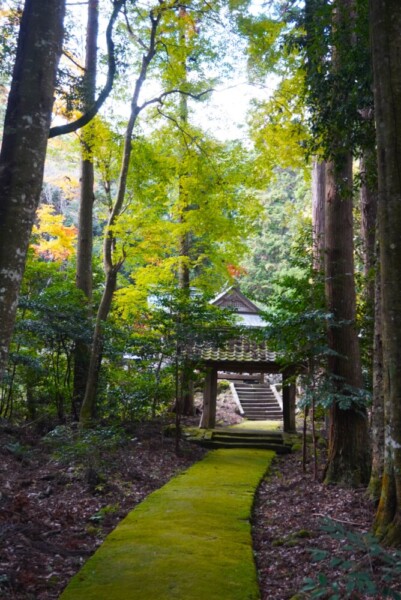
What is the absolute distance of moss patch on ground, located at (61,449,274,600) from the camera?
347 centimetres

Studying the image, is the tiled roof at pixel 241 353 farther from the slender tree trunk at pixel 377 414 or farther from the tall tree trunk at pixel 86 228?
the slender tree trunk at pixel 377 414

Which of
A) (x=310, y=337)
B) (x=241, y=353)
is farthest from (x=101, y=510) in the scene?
(x=241, y=353)

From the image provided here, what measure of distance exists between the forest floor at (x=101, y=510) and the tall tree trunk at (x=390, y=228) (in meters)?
0.53

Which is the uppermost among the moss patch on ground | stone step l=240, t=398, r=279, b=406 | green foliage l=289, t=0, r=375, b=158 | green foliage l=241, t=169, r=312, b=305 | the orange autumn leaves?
green foliage l=241, t=169, r=312, b=305

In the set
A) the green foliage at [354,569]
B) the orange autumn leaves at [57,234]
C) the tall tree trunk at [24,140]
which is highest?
the orange autumn leaves at [57,234]

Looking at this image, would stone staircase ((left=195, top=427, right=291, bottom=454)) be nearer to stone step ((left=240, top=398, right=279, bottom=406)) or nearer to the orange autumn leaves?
stone step ((left=240, top=398, right=279, bottom=406))

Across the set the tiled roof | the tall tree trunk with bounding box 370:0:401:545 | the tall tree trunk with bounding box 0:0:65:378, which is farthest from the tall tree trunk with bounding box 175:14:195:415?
the tall tree trunk with bounding box 0:0:65:378

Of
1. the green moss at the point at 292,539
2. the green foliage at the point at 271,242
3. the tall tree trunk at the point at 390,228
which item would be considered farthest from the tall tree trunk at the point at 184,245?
the green foliage at the point at 271,242

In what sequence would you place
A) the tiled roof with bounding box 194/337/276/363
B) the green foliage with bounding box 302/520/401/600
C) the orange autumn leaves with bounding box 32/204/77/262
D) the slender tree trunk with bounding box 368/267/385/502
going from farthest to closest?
the orange autumn leaves with bounding box 32/204/77/262 → the tiled roof with bounding box 194/337/276/363 → the slender tree trunk with bounding box 368/267/385/502 → the green foliage with bounding box 302/520/401/600

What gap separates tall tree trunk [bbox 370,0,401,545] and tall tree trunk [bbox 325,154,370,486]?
7.95 feet

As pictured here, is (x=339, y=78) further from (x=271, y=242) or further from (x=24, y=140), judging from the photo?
(x=271, y=242)

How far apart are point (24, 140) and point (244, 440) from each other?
9.87m

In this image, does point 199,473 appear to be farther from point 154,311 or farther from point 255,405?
point 255,405

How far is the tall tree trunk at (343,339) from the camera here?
6.86m
